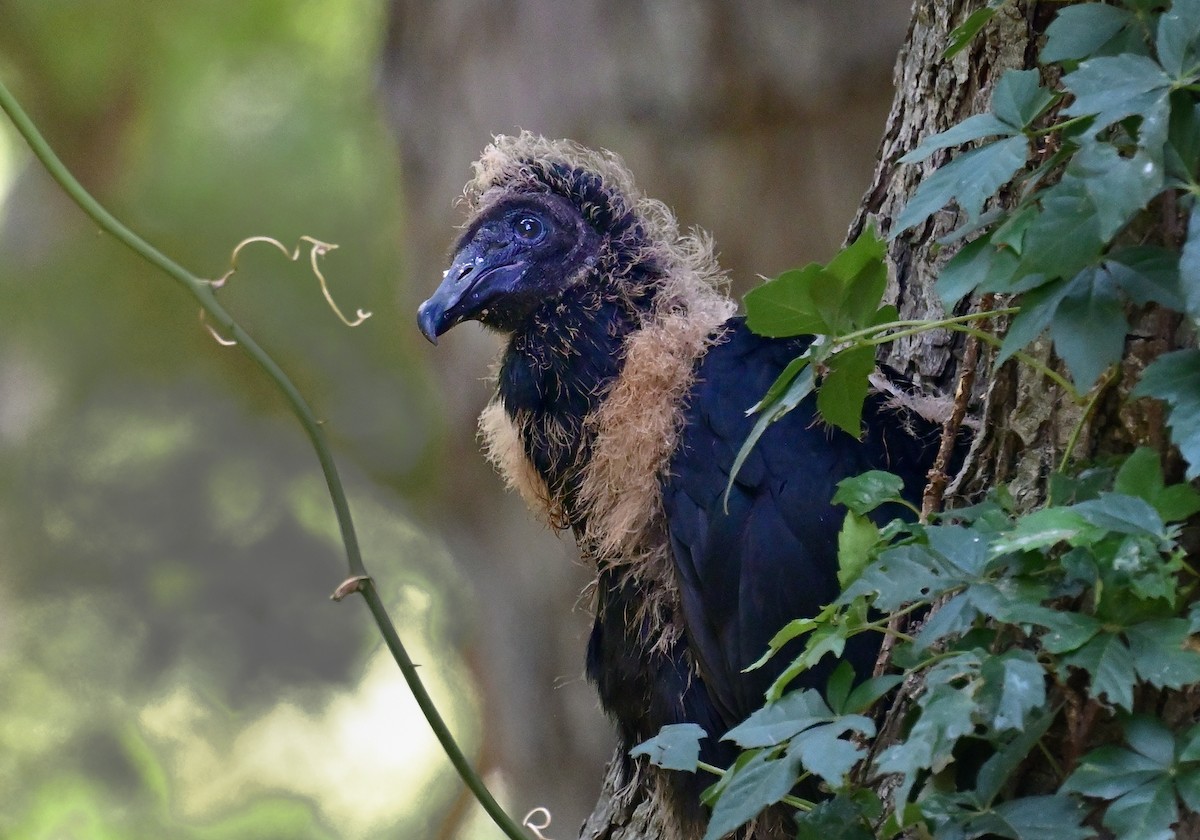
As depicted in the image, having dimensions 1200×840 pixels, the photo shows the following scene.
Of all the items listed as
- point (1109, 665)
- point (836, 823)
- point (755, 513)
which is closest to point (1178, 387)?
point (1109, 665)

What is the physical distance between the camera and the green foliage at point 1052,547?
0.72m

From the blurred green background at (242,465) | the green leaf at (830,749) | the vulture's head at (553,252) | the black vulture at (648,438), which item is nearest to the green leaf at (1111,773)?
the green leaf at (830,749)

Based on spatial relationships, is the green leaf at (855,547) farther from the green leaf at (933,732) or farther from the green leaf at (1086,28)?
the green leaf at (1086,28)

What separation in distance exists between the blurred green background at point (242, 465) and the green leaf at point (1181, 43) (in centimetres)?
255

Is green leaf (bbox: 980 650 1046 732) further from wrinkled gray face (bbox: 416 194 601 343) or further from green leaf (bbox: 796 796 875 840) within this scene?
wrinkled gray face (bbox: 416 194 601 343)

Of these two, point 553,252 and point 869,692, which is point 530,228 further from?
point 869,692

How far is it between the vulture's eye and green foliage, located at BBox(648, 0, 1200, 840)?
2.41ft

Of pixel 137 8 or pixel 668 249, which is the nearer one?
pixel 668 249

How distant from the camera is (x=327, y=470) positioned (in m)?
1.63

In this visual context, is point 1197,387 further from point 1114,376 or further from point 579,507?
point 579,507

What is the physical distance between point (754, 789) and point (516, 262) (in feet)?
2.99

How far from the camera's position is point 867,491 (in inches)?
36.7

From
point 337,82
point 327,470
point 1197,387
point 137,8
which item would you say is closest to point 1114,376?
point 1197,387

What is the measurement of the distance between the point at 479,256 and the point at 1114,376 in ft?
3.08
